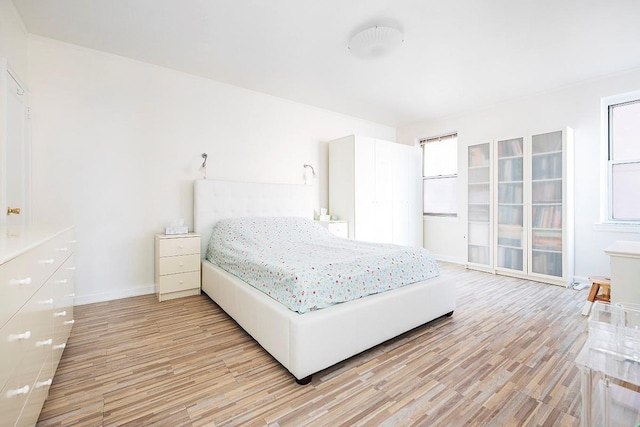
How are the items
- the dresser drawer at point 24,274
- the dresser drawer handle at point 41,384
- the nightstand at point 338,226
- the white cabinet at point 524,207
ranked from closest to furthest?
the dresser drawer at point 24,274 < the dresser drawer handle at point 41,384 < the white cabinet at point 524,207 < the nightstand at point 338,226

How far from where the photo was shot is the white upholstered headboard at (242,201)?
11.3ft

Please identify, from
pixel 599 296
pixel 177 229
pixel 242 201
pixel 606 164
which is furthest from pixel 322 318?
pixel 606 164

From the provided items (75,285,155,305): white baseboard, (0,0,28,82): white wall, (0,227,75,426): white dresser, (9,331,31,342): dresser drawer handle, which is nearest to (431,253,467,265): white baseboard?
(75,285,155,305): white baseboard

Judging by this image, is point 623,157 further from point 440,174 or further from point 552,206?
point 440,174

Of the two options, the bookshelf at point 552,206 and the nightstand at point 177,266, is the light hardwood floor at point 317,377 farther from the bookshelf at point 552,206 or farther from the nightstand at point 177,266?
the bookshelf at point 552,206

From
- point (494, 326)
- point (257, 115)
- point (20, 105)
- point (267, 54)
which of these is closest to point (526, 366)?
point (494, 326)

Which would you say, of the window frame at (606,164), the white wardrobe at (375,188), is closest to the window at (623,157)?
the window frame at (606,164)

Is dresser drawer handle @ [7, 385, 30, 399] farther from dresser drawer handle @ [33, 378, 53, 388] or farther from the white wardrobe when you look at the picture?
the white wardrobe

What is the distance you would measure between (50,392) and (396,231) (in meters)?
4.56

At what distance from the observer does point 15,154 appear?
2367mm

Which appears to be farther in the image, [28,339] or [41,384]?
[41,384]

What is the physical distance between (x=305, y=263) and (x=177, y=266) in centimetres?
176

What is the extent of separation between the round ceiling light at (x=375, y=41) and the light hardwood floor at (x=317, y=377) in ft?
8.55

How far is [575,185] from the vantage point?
3820mm
